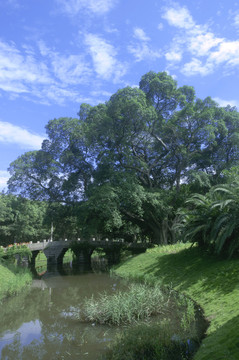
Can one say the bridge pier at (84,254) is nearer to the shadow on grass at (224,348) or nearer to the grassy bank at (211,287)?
the grassy bank at (211,287)

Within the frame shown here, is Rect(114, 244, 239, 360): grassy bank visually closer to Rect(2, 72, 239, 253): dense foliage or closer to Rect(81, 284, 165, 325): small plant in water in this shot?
Rect(81, 284, 165, 325): small plant in water

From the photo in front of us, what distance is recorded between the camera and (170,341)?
24.1ft

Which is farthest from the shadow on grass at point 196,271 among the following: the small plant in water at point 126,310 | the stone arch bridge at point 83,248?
the stone arch bridge at point 83,248

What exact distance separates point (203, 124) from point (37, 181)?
842 inches

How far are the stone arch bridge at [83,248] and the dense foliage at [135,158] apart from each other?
318 cm

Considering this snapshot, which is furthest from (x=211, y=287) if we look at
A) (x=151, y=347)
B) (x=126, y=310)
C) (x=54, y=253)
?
(x=54, y=253)

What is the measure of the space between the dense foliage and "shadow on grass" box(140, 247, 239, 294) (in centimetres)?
962

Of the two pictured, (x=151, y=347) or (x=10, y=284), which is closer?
(x=151, y=347)

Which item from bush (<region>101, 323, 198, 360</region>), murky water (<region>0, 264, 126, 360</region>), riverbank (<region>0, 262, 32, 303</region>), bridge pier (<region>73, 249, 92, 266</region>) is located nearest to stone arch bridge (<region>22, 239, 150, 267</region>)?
bridge pier (<region>73, 249, 92, 266</region>)

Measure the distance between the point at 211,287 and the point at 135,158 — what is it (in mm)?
22408

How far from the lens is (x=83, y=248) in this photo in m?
38.2

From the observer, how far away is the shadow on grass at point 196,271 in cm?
1194

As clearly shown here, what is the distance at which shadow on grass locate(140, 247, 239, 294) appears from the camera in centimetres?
1194

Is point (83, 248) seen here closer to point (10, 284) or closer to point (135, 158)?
point (135, 158)
